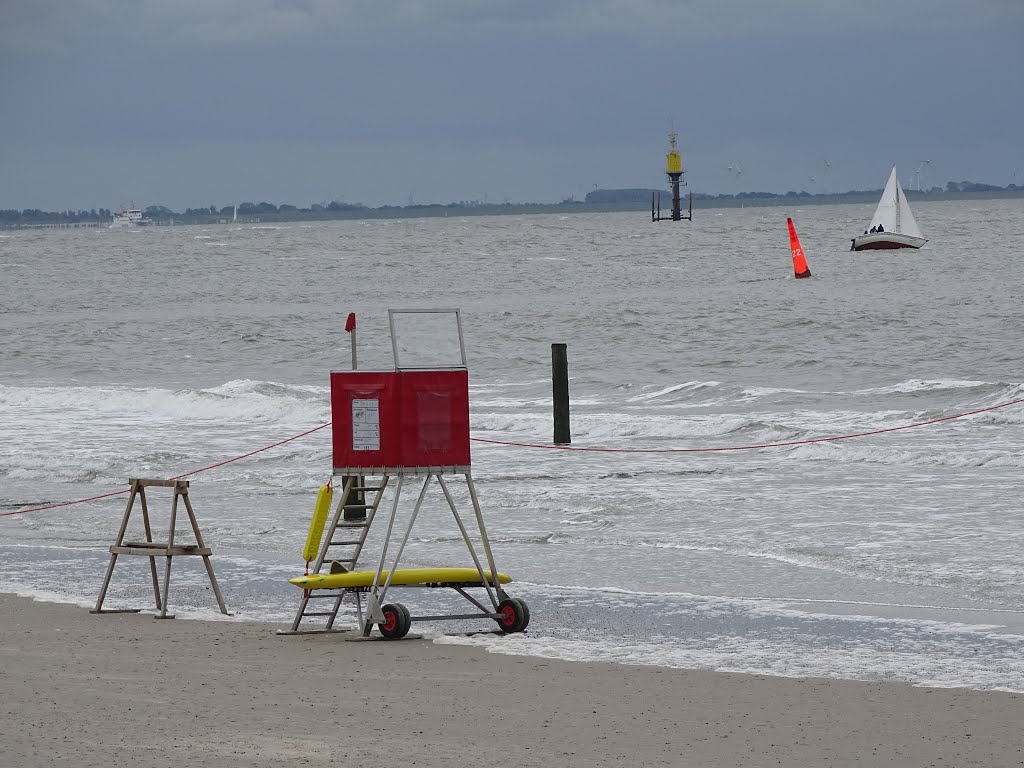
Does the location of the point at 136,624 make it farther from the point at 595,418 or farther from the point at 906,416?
the point at 906,416

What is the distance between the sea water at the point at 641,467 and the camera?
9602mm

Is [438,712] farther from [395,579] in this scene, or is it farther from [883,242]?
[883,242]

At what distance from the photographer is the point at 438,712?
6.88 meters

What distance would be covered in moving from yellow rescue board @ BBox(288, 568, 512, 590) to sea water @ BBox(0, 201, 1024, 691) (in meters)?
0.39

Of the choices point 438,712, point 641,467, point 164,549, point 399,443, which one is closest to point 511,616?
point 399,443

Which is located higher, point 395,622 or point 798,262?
point 798,262

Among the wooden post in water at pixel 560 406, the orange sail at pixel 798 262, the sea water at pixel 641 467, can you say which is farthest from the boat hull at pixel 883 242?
the wooden post in water at pixel 560 406

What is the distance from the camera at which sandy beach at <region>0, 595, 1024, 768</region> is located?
20.0 feet

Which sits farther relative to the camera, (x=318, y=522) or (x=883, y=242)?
(x=883, y=242)

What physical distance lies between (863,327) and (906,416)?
19.9m

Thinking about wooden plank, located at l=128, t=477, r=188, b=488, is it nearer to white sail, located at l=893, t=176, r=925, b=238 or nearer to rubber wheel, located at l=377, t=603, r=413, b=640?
rubber wheel, located at l=377, t=603, r=413, b=640

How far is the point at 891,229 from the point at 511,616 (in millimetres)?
80462

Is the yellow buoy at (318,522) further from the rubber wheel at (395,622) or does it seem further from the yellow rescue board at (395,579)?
the rubber wheel at (395,622)

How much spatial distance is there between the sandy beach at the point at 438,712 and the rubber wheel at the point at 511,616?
50 centimetres
